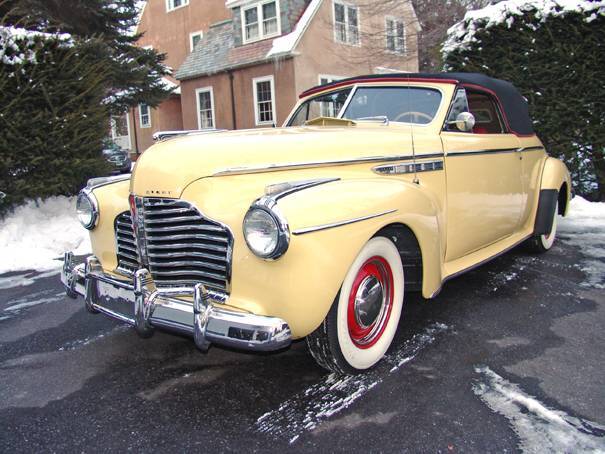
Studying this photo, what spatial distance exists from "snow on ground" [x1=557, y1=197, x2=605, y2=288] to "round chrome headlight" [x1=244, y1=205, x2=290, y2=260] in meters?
3.18

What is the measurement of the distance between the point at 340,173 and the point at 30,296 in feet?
10.5

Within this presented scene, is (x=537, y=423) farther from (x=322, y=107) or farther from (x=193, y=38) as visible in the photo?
(x=193, y=38)

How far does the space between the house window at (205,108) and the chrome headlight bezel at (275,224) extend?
60.4 feet

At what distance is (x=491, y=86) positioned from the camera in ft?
14.4

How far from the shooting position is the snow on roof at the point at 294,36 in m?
16.5

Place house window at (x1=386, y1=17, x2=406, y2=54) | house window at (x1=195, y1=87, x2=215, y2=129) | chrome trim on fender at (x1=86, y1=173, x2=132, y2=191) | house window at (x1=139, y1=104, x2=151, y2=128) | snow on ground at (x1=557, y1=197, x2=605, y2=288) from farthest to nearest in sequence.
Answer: house window at (x1=139, y1=104, x2=151, y2=128), house window at (x1=195, y1=87, x2=215, y2=129), house window at (x1=386, y1=17, x2=406, y2=54), snow on ground at (x1=557, y1=197, x2=605, y2=288), chrome trim on fender at (x1=86, y1=173, x2=132, y2=191)

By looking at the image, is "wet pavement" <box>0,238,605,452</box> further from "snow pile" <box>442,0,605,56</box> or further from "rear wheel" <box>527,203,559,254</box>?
"snow pile" <box>442,0,605,56</box>

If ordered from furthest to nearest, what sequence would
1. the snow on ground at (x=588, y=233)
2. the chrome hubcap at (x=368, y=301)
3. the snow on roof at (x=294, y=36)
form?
the snow on roof at (x=294, y=36) → the snow on ground at (x=588, y=233) → the chrome hubcap at (x=368, y=301)

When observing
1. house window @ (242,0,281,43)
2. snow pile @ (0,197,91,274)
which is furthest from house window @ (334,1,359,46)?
snow pile @ (0,197,91,274)

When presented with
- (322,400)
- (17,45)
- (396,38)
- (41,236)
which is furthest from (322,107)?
(396,38)

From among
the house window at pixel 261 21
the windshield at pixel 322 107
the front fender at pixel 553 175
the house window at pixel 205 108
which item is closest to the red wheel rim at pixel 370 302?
the windshield at pixel 322 107

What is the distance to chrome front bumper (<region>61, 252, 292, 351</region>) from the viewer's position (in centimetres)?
223

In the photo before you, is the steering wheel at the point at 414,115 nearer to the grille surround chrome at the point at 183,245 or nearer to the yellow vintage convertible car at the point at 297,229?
the yellow vintage convertible car at the point at 297,229

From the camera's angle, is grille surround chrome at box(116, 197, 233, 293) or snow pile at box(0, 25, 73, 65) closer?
grille surround chrome at box(116, 197, 233, 293)
